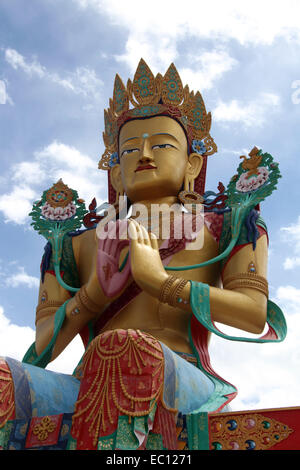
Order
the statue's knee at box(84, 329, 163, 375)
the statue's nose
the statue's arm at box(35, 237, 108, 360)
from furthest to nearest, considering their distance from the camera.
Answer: the statue's nose → the statue's arm at box(35, 237, 108, 360) → the statue's knee at box(84, 329, 163, 375)

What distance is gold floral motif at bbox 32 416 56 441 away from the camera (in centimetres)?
350

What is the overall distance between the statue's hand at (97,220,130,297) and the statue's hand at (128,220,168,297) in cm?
27

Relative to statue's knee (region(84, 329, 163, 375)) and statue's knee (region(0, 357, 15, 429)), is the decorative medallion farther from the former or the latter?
statue's knee (region(0, 357, 15, 429))

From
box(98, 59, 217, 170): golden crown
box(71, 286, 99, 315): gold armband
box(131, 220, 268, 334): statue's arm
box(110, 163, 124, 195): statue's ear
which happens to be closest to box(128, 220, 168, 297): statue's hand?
box(131, 220, 268, 334): statue's arm

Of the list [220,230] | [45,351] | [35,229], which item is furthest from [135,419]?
[35,229]

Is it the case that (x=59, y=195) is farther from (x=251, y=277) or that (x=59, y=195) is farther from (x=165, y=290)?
(x=251, y=277)

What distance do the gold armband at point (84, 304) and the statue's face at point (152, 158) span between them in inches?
49.4

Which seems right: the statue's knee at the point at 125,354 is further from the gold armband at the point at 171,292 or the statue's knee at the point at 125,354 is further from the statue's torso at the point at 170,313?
the statue's torso at the point at 170,313

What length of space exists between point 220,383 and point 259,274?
3.13 feet

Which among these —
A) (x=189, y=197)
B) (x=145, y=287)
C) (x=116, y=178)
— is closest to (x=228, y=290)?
(x=145, y=287)

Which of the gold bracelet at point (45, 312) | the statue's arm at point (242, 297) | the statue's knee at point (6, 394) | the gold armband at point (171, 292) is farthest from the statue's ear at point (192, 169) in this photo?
the statue's knee at point (6, 394)

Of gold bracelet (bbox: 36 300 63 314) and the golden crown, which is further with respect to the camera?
the golden crown
